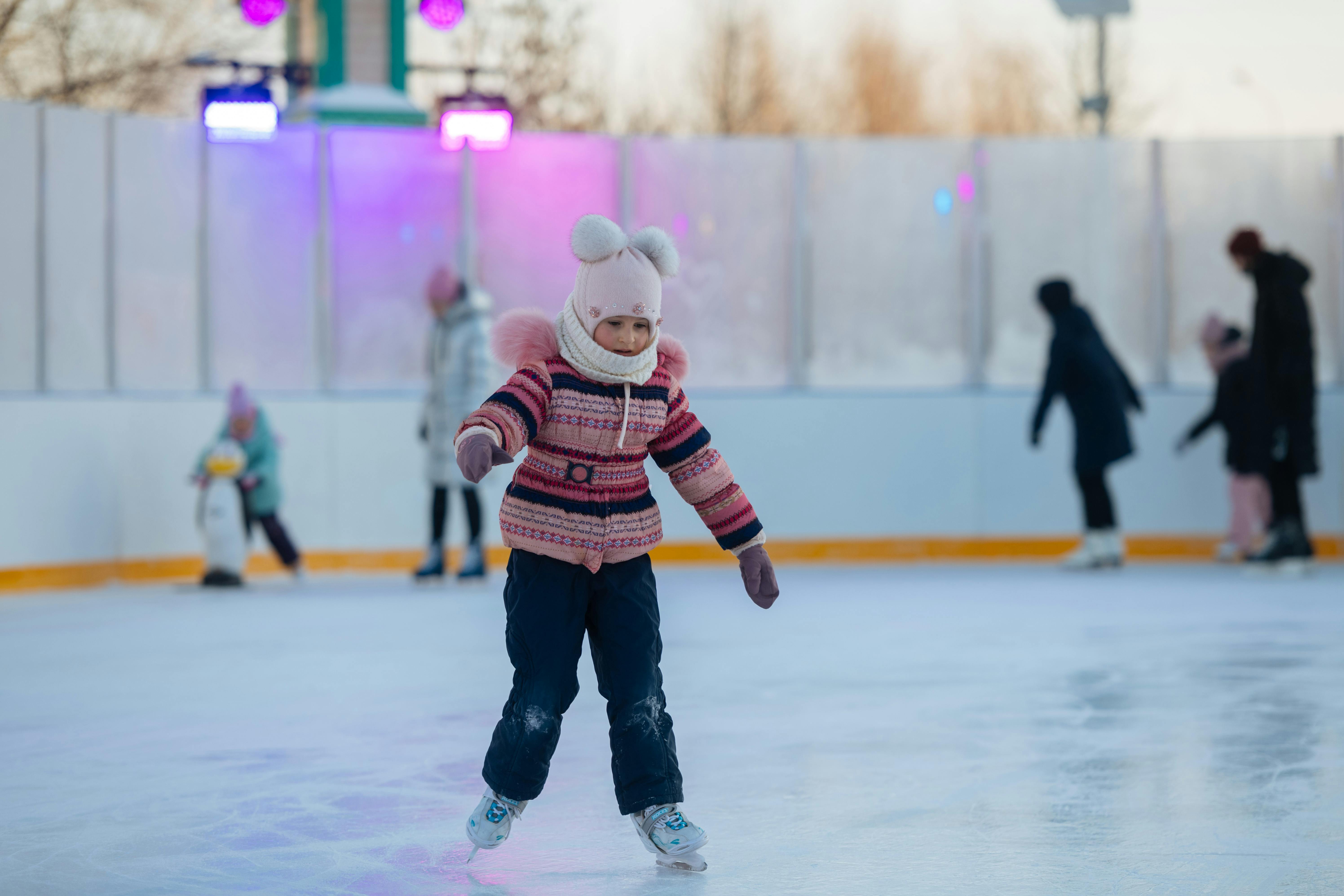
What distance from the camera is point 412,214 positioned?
37.9 feet

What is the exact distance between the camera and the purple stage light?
10688 millimetres

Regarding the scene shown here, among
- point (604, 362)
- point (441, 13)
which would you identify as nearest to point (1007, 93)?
point (441, 13)

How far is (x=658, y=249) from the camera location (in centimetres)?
345

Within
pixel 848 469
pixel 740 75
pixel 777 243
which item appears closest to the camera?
pixel 848 469

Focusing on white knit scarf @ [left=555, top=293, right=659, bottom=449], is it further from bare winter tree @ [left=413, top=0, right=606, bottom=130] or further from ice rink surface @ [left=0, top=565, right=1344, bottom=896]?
bare winter tree @ [left=413, top=0, right=606, bottom=130]

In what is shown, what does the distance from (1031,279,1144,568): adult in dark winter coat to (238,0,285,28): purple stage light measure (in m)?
4.97

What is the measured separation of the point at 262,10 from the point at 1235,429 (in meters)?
6.56

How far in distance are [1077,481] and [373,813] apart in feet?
24.0

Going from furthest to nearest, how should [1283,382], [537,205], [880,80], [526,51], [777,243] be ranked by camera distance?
[880,80] < [526,51] < [777,243] < [537,205] < [1283,382]

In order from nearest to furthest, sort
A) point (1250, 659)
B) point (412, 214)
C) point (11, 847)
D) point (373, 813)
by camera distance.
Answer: point (11, 847) → point (373, 813) → point (1250, 659) → point (412, 214)

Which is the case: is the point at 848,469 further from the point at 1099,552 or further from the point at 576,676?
the point at 576,676

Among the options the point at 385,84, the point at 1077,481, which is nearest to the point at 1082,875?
the point at 1077,481

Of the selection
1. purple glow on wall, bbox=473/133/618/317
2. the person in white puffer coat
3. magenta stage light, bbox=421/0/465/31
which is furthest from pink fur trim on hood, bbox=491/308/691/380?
purple glow on wall, bbox=473/133/618/317

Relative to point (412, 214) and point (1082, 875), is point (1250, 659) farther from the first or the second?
point (412, 214)
